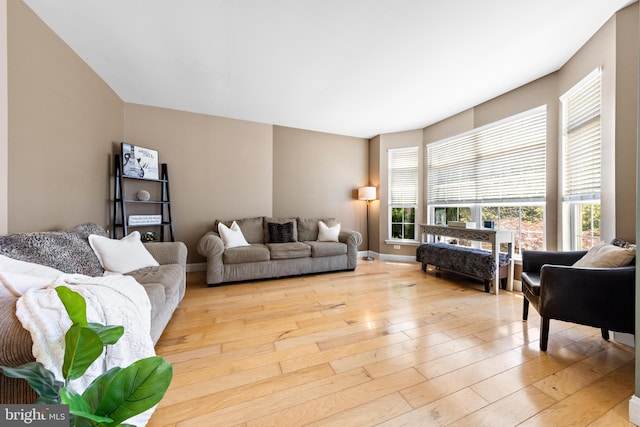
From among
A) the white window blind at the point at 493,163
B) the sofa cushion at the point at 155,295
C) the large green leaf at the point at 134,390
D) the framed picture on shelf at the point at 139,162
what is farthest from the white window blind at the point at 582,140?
the framed picture on shelf at the point at 139,162

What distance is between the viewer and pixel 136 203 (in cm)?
322

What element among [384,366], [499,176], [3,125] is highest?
[3,125]

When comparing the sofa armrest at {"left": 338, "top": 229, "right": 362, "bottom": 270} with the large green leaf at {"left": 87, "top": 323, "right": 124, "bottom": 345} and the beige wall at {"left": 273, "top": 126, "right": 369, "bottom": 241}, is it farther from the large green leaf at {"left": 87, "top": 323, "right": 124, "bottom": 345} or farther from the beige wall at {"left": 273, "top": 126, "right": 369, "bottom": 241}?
the large green leaf at {"left": 87, "top": 323, "right": 124, "bottom": 345}

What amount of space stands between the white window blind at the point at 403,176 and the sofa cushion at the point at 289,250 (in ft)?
6.91

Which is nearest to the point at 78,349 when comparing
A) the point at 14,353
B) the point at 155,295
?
the point at 14,353

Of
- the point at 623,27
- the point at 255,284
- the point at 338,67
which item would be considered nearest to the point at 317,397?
the point at 255,284

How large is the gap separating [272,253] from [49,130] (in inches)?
93.5

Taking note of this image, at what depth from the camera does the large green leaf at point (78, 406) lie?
412mm

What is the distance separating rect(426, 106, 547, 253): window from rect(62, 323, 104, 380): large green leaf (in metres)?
3.72

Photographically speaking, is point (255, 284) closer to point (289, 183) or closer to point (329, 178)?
point (289, 183)

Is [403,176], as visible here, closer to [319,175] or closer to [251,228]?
[319,175]

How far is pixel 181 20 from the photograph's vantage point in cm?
A: 181

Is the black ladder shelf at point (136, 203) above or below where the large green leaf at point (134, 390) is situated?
above

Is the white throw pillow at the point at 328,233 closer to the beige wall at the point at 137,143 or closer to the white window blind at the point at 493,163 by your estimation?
the beige wall at the point at 137,143
